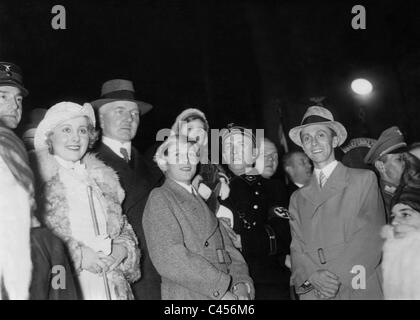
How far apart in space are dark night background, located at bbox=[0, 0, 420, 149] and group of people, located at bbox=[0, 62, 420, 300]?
0.48 metres

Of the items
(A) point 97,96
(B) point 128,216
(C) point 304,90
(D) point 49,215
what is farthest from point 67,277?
(C) point 304,90

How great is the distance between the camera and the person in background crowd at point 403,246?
2.87 m

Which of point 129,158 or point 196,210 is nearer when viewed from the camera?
point 196,210

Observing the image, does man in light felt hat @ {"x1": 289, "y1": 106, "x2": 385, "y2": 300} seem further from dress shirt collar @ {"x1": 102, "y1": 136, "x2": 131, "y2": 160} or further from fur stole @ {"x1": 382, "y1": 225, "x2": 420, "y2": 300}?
dress shirt collar @ {"x1": 102, "y1": 136, "x2": 131, "y2": 160}

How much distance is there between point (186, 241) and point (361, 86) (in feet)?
8.13

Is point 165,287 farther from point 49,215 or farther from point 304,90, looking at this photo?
point 304,90

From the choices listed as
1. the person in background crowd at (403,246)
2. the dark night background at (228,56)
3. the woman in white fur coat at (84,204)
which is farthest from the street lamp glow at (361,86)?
the woman in white fur coat at (84,204)

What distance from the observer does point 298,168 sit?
12.0ft

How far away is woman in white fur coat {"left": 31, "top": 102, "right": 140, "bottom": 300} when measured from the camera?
2590mm

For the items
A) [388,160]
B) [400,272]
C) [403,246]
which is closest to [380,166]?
[388,160]

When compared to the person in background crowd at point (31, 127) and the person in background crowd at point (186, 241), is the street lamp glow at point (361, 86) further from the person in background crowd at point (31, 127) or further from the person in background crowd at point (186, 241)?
the person in background crowd at point (31, 127)

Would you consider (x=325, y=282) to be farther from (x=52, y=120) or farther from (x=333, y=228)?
(x=52, y=120)

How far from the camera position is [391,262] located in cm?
288

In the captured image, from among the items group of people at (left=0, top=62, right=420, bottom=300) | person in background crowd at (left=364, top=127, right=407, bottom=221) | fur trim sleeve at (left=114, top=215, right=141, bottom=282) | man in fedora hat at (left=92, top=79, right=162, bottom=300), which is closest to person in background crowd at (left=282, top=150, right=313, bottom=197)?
group of people at (left=0, top=62, right=420, bottom=300)
